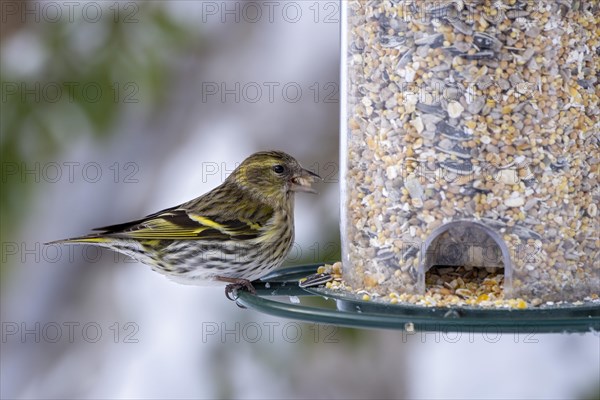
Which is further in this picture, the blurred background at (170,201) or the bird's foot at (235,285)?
the blurred background at (170,201)

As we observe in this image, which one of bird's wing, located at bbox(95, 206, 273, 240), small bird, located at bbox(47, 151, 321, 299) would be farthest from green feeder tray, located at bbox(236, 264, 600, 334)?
bird's wing, located at bbox(95, 206, 273, 240)

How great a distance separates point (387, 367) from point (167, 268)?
2.40 m

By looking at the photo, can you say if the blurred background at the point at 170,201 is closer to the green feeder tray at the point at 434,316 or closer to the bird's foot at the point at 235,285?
the bird's foot at the point at 235,285

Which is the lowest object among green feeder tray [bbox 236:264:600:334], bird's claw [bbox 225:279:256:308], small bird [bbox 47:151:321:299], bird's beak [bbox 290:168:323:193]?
bird's claw [bbox 225:279:256:308]

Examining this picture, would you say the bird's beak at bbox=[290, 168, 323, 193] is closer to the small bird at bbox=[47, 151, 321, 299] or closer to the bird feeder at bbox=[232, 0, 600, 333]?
the small bird at bbox=[47, 151, 321, 299]

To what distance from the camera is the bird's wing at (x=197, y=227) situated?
5.31 metres

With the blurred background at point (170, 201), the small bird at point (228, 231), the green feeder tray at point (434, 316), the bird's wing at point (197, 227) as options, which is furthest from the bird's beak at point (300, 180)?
the green feeder tray at point (434, 316)

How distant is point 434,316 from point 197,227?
79.0 inches

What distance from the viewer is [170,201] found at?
7684mm

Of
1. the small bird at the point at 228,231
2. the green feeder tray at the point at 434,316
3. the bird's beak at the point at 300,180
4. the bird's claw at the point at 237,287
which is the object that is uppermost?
the bird's beak at the point at 300,180

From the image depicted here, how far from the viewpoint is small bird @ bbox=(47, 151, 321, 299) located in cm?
521

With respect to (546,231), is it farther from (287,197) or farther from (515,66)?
(287,197)

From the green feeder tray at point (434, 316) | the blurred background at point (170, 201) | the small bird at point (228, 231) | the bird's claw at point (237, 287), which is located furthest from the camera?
the blurred background at point (170, 201)

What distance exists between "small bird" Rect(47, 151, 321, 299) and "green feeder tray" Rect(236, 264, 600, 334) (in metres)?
0.84
